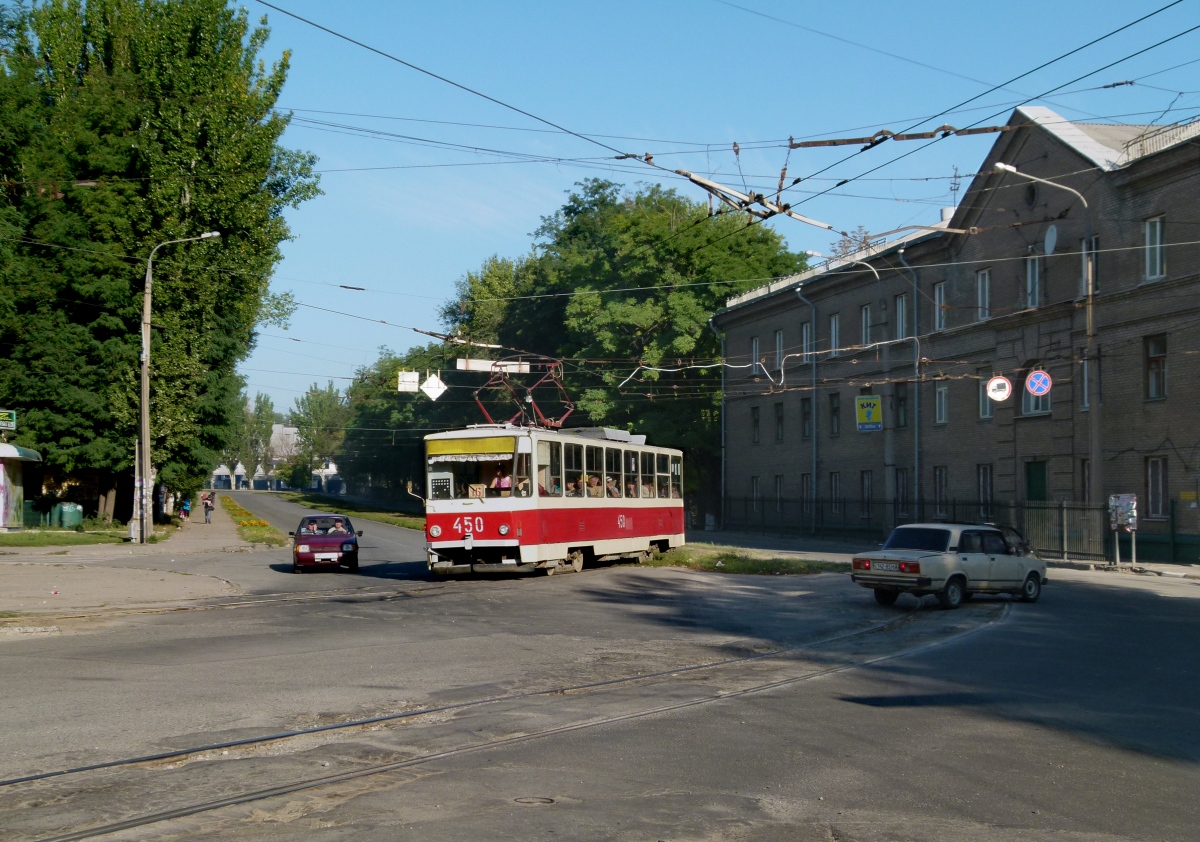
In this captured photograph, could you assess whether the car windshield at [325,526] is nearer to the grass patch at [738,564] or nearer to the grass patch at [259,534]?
the grass patch at [738,564]

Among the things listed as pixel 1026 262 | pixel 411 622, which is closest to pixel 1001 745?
pixel 411 622

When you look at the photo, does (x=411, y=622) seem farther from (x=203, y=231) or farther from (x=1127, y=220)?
(x=203, y=231)

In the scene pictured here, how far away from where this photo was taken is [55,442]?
1693 inches

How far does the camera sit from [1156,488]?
32875 millimetres

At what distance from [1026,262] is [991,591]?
21.5m

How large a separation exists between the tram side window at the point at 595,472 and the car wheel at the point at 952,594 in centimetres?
951

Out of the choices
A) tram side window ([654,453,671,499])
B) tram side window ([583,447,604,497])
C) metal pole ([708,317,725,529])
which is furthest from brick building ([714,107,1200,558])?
tram side window ([583,447,604,497])

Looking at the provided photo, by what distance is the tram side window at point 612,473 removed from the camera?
92.4ft

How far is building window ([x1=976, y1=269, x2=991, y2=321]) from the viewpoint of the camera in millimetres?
41031

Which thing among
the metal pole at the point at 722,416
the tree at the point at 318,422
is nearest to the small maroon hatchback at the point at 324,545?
the metal pole at the point at 722,416

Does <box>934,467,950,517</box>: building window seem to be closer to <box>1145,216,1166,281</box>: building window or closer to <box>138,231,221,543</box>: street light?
<box>1145,216,1166,281</box>: building window

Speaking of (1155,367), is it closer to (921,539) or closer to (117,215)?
(921,539)

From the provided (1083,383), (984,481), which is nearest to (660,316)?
(984,481)

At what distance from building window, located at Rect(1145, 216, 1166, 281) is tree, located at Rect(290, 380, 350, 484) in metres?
131
